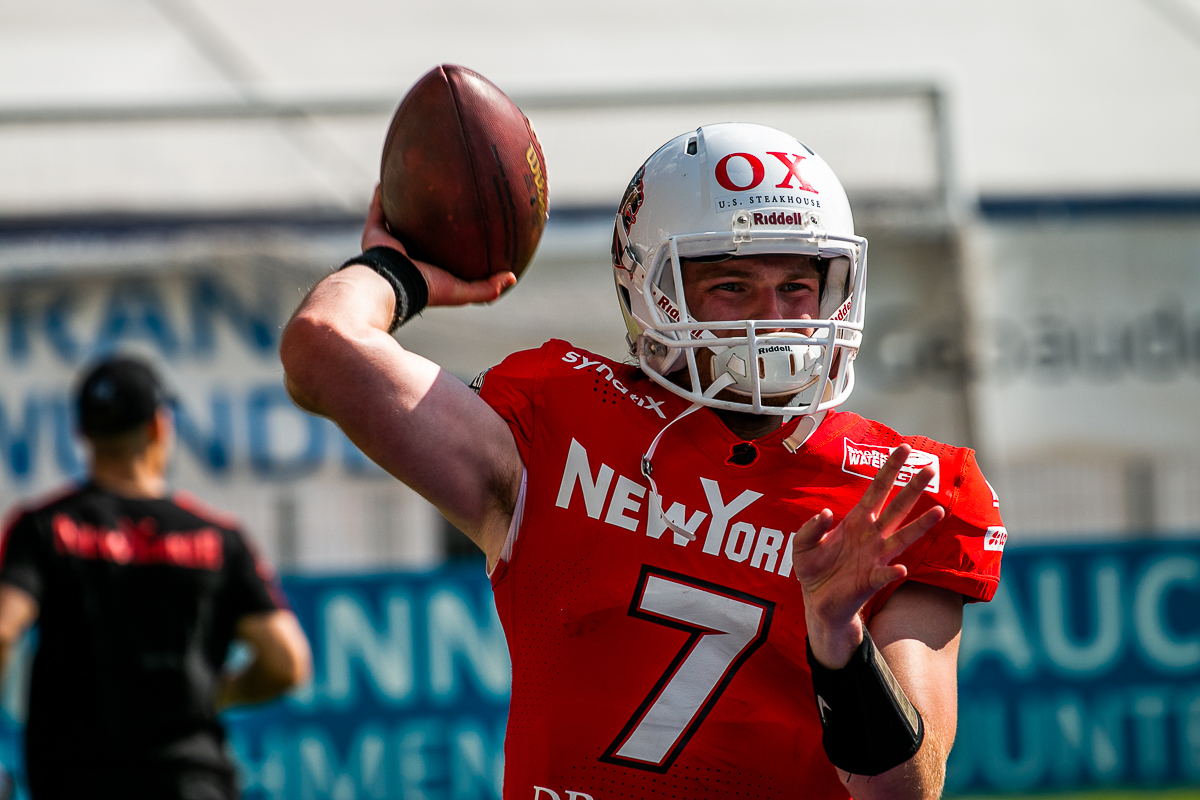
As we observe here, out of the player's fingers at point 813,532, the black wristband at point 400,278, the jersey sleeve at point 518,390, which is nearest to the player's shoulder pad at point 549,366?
the jersey sleeve at point 518,390

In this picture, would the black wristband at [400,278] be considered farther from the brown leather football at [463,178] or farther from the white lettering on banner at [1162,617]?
the white lettering on banner at [1162,617]

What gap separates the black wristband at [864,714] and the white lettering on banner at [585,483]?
37 centimetres

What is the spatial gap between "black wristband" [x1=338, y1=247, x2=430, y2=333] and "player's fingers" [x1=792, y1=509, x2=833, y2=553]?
27.1 inches

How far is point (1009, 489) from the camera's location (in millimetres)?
8273

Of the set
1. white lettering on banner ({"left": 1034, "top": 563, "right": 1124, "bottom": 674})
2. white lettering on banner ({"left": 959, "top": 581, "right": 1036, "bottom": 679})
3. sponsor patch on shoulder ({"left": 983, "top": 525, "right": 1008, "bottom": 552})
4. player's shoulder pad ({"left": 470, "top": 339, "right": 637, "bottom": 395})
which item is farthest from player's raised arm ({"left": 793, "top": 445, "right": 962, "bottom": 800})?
white lettering on banner ({"left": 1034, "top": 563, "right": 1124, "bottom": 674})

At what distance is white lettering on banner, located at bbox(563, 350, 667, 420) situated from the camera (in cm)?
204

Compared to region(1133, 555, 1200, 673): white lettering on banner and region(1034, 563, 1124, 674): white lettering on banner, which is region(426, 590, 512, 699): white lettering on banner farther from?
region(1133, 555, 1200, 673): white lettering on banner

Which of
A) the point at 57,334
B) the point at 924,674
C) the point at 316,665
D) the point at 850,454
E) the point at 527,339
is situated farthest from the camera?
the point at 527,339

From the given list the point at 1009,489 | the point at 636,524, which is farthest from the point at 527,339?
the point at 636,524

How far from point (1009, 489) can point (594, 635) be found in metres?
6.87

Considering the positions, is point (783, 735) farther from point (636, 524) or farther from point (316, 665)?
point (316, 665)

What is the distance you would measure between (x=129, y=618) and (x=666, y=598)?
2.37 m

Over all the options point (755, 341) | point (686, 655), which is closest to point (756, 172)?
point (755, 341)

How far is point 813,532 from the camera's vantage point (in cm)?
168
